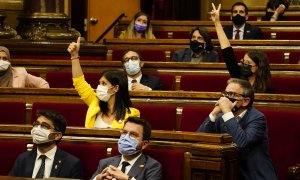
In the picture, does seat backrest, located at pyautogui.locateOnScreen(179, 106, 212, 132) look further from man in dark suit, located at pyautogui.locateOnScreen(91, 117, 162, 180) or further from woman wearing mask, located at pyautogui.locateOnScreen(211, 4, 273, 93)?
man in dark suit, located at pyautogui.locateOnScreen(91, 117, 162, 180)

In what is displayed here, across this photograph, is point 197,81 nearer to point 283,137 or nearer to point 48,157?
point 283,137

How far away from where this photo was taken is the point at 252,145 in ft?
13.2

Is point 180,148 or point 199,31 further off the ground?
point 199,31

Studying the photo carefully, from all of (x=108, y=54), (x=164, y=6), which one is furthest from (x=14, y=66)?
(x=164, y=6)

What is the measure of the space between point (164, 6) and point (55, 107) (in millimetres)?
5805

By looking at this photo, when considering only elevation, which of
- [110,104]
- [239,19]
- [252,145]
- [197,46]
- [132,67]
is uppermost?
[239,19]

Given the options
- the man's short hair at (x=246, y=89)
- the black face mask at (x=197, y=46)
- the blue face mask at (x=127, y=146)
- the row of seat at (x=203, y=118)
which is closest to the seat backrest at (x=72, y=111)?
the row of seat at (x=203, y=118)

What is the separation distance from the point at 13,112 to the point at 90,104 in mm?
542

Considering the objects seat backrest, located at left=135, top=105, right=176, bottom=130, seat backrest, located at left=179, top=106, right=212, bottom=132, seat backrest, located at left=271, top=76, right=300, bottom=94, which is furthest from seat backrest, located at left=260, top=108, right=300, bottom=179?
seat backrest, located at left=271, top=76, right=300, bottom=94

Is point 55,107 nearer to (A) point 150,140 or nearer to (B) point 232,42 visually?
(A) point 150,140

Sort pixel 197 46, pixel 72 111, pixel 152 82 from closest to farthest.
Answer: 1. pixel 72 111
2. pixel 152 82
3. pixel 197 46

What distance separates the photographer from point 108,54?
22.0 ft

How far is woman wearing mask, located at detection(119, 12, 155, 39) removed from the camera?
7148mm

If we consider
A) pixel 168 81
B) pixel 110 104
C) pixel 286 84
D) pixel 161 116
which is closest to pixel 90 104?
pixel 110 104
